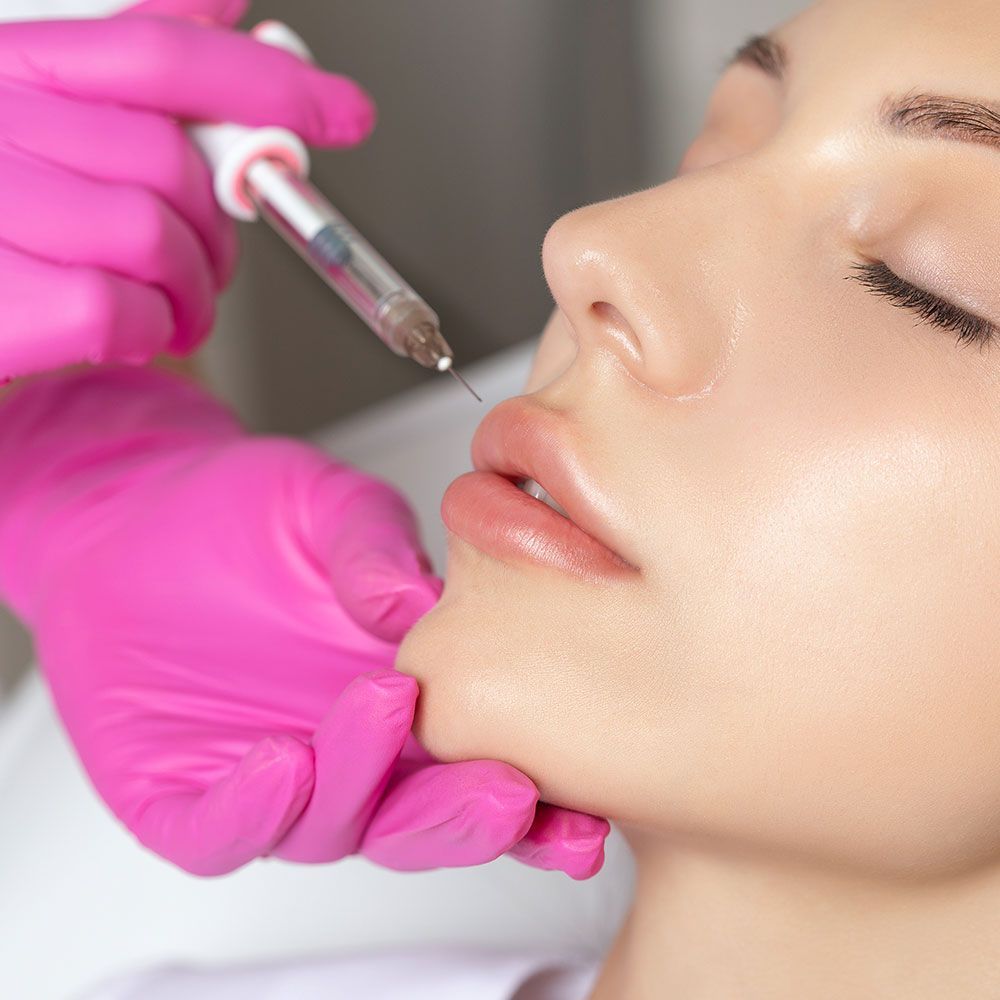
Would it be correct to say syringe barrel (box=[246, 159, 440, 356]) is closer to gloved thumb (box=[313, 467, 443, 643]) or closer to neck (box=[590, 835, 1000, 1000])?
gloved thumb (box=[313, 467, 443, 643])

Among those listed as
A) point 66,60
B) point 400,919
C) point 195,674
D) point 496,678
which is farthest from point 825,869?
point 66,60

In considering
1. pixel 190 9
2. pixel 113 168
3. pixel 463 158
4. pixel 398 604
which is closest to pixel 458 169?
pixel 463 158

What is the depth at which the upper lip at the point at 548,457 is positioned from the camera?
0.72m

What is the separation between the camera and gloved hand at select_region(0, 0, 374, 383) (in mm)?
934

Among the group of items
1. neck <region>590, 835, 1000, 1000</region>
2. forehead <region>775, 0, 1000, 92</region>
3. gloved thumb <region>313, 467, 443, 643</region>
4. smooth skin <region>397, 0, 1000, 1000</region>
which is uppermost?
forehead <region>775, 0, 1000, 92</region>

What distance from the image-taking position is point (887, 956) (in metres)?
0.81

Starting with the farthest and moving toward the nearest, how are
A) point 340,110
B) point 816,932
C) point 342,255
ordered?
1. point 340,110
2. point 342,255
3. point 816,932

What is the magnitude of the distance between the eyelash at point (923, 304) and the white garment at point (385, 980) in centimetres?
63

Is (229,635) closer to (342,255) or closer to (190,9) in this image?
(342,255)

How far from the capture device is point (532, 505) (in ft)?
2.51

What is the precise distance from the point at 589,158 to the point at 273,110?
1221mm

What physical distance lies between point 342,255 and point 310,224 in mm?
34

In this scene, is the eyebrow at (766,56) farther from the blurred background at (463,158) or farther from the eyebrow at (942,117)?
the blurred background at (463,158)

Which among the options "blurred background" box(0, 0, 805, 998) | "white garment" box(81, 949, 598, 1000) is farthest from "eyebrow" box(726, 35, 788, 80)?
"blurred background" box(0, 0, 805, 998)
